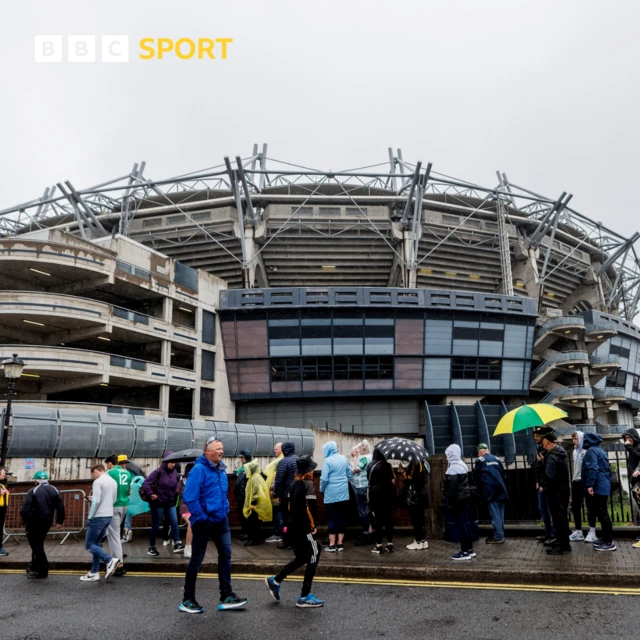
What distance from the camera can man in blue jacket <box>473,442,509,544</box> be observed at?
33.8ft

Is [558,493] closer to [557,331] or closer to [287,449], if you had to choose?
[287,449]

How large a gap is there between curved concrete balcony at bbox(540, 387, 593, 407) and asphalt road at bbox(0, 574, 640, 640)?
4325cm

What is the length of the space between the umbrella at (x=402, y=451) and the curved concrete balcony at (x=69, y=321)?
29.1 metres

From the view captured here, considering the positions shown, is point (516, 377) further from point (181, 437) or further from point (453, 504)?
point (453, 504)

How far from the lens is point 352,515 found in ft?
39.9

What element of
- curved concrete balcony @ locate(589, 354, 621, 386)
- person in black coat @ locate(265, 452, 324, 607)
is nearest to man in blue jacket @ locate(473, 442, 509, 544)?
person in black coat @ locate(265, 452, 324, 607)

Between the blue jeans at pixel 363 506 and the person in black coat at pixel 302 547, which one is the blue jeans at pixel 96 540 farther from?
the blue jeans at pixel 363 506

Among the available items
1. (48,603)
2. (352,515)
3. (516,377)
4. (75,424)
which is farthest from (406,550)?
(516,377)

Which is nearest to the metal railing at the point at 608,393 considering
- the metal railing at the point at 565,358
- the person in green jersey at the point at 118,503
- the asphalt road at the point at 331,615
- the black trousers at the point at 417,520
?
the metal railing at the point at 565,358

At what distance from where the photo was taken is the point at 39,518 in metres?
9.10

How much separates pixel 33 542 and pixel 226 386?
3599cm

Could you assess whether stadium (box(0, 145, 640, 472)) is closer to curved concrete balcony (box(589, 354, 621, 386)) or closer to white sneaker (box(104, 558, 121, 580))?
curved concrete balcony (box(589, 354, 621, 386))

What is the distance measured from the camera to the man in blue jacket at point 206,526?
21.4 ft

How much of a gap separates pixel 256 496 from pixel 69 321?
2804 cm
